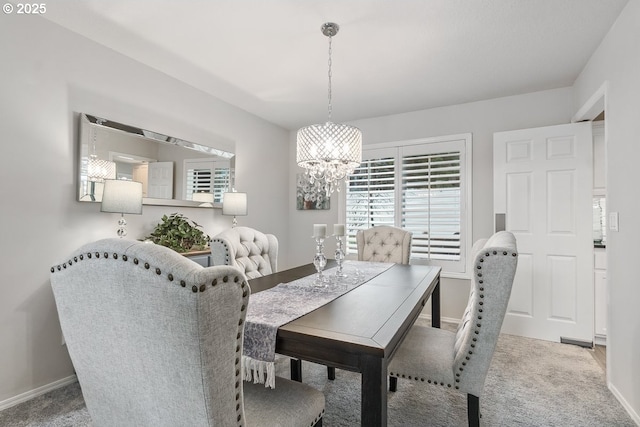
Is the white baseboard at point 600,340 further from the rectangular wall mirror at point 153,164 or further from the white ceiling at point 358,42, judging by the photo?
the rectangular wall mirror at point 153,164

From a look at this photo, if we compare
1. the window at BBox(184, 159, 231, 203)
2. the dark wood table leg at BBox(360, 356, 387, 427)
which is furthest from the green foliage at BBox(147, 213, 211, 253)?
the dark wood table leg at BBox(360, 356, 387, 427)

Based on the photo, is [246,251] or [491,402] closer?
[491,402]

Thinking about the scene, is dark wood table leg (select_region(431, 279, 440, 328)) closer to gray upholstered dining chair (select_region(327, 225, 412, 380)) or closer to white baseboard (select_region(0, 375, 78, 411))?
gray upholstered dining chair (select_region(327, 225, 412, 380))

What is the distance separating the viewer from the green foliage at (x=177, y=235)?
2711 mm

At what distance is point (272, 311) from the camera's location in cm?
138

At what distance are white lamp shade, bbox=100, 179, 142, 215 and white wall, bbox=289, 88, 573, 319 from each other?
290cm

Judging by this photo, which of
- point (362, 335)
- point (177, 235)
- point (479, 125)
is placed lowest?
point (362, 335)

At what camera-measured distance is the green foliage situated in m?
2.71

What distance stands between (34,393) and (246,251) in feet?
5.39

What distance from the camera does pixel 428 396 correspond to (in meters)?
2.08

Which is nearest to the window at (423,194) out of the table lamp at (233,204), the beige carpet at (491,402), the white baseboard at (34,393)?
the beige carpet at (491,402)

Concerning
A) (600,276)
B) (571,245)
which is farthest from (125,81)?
(600,276)

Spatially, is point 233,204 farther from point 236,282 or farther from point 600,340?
point 600,340

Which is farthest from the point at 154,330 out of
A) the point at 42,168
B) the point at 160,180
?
the point at 160,180
